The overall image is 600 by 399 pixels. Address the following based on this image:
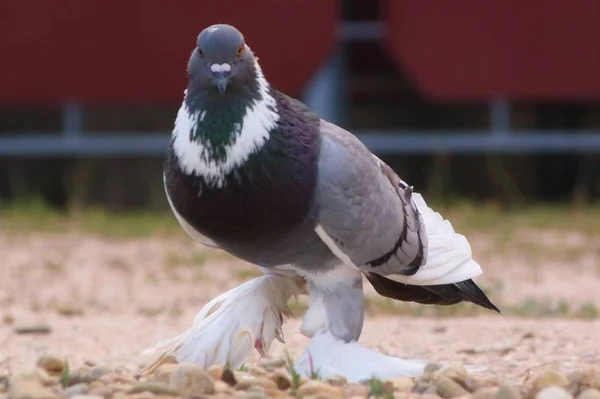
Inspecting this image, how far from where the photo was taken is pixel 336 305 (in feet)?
10.1

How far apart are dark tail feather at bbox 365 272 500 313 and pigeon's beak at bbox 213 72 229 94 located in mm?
903

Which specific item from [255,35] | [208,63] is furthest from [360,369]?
[255,35]

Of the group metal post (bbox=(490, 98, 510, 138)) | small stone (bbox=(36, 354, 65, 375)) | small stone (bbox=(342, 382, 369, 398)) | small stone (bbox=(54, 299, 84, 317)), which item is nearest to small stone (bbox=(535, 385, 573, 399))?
small stone (bbox=(342, 382, 369, 398))

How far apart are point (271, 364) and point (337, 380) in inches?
26.9

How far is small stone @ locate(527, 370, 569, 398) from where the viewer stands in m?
2.78

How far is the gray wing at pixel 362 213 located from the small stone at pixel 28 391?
84 cm

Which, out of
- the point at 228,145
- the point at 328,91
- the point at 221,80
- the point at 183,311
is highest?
the point at 221,80

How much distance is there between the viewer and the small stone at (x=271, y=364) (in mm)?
3510

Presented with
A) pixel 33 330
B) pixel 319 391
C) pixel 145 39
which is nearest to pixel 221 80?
pixel 319 391

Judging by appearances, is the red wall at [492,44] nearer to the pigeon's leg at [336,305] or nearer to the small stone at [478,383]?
the pigeon's leg at [336,305]

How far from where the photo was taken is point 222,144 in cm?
282

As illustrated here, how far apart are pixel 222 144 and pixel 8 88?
7072 mm

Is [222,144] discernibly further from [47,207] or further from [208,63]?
[47,207]

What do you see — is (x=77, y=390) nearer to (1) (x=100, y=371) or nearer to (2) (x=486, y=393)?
(1) (x=100, y=371)
